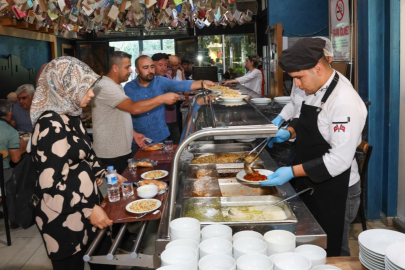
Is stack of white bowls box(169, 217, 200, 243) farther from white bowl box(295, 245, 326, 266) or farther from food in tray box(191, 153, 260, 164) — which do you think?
food in tray box(191, 153, 260, 164)

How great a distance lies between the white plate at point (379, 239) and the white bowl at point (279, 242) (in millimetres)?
278

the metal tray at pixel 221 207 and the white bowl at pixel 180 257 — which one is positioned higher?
the white bowl at pixel 180 257

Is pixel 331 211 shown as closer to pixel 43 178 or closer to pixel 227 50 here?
pixel 43 178

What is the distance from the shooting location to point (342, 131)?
2004 millimetres

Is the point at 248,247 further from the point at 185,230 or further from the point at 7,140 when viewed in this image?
the point at 7,140

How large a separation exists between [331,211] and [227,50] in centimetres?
1271

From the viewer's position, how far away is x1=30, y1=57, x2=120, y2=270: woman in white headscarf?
210cm

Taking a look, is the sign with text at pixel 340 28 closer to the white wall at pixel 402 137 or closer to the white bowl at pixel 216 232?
the white wall at pixel 402 137

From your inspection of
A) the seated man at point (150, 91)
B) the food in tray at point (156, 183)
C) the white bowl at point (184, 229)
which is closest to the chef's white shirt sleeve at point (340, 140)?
the white bowl at point (184, 229)

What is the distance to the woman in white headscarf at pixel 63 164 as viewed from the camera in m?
2.10

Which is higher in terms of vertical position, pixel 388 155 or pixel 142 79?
pixel 142 79

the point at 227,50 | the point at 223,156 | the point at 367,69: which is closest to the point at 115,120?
the point at 223,156

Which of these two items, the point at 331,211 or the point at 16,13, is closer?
the point at 331,211

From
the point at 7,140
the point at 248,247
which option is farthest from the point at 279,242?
the point at 7,140
